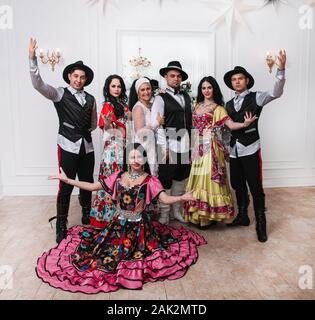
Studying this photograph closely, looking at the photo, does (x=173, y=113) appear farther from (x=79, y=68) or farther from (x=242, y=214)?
(x=242, y=214)

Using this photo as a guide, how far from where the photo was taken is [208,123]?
3.29 m

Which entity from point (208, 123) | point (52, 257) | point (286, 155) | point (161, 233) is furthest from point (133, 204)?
point (286, 155)

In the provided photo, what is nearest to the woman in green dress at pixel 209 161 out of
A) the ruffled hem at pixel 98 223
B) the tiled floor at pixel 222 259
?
the tiled floor at pixel 222 259

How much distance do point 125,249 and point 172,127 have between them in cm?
133

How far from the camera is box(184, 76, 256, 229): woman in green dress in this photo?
327 centimetres

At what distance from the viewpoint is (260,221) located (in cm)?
308

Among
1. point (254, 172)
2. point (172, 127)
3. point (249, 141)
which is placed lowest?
point (254, 172)

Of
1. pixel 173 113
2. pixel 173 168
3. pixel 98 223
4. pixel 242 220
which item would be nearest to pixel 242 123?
pixel 173 113

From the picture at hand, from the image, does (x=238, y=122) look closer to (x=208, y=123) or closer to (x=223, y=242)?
(x=208, y=123)

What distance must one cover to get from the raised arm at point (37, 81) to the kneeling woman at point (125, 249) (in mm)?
846

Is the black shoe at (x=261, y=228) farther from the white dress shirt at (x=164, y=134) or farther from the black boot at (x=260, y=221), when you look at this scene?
the white dress shirt at (x=164, y=134)

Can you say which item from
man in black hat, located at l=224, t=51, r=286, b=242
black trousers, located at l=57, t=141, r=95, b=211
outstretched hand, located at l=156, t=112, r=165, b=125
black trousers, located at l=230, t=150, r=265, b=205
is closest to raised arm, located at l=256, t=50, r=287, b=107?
man in black hat, located at l=224, t=51, r=286, b=242

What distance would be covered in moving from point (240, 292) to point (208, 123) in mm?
1620

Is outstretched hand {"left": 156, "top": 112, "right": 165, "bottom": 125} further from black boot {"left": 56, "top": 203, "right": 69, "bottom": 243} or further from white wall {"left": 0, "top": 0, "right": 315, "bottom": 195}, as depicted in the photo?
white wall {"left": 0, "top": 0, "right": 315, "bottom": 195}
